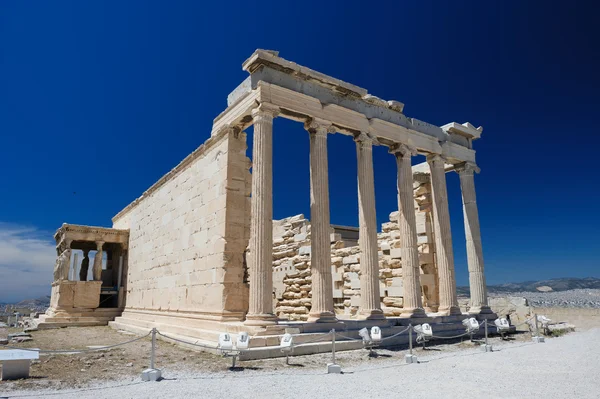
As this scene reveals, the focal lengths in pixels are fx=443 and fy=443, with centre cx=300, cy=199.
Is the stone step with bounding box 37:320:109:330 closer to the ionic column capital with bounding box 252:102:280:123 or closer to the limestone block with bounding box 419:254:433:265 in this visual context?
the ionic column capital with bounding box 252:102:280:123

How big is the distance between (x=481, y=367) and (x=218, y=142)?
10.00 meters

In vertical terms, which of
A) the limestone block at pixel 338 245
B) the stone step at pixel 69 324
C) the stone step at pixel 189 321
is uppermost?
the limestone block at pixel 338 245

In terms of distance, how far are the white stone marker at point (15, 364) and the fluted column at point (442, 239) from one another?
13132 millimetres

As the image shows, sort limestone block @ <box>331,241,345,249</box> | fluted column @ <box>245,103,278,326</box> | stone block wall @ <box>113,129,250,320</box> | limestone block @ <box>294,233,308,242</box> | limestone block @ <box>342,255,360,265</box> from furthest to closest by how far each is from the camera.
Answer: limestone block @ <box>331,241,345,249</box>, limestone block @ <box>294,233,308,242</box>, limestone block @ <box>342,255,360,265</box>, stone block wall @ <box>113,129,250,320</box>, fluted column @ <box>245,103,278,326</box>

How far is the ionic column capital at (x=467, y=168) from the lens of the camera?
1880 centimetres

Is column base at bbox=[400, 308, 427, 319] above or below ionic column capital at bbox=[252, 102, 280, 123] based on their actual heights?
below

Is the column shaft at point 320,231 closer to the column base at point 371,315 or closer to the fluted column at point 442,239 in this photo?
the column base at point 371,315

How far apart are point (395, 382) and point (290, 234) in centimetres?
1268

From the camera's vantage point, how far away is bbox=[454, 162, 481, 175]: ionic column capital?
61.7 feet

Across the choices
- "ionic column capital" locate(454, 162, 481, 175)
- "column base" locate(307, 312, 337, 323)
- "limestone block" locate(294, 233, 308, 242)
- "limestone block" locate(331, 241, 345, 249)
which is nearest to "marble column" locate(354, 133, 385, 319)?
"column base" locate(307, 312, 337, 323)

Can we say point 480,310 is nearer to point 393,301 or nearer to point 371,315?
point 393,301

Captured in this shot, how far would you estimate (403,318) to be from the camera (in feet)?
47.6

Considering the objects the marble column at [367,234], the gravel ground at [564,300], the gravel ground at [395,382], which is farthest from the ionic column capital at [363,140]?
the gravel ground at [564,300]

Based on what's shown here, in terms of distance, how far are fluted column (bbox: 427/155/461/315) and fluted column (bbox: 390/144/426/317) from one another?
1467 millimetres
